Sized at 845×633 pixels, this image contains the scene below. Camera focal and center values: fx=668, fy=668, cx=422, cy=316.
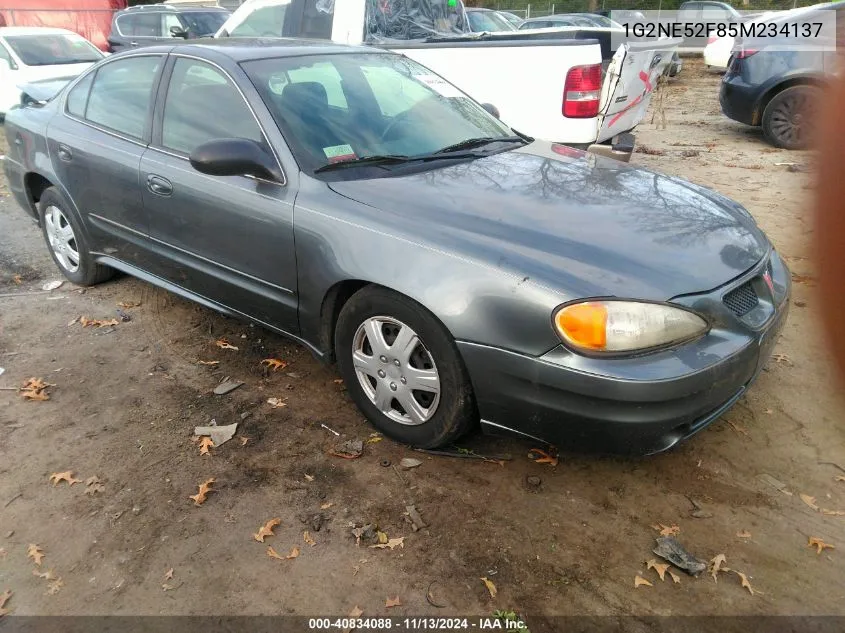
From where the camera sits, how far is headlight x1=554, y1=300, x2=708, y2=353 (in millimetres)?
2387

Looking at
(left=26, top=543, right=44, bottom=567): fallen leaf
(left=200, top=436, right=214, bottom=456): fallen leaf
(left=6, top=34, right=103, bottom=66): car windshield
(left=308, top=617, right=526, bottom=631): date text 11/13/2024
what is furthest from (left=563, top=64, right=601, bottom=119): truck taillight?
(left=6, top=34, right=103, bottom=66): car windshield

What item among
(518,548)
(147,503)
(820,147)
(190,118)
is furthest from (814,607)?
(190,118)

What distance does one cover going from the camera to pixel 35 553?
252 cm

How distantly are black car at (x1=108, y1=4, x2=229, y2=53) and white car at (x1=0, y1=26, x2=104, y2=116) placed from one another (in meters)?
1.14

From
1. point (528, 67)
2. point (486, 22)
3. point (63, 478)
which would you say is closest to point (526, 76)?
point (528, 67)

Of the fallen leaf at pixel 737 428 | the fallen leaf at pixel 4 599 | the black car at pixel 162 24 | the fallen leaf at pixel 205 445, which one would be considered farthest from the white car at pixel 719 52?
the fallen leaf at pixel 4 599

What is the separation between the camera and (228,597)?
2.32 meters

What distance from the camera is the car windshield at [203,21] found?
12.7 metres

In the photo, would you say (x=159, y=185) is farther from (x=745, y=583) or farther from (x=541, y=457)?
(x=745, y=583)

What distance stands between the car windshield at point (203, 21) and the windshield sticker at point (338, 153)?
10.9 meters

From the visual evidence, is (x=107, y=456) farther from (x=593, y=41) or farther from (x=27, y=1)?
(x=27, y=1)

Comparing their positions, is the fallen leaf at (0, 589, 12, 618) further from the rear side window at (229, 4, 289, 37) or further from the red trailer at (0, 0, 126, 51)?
the red trailer at (0, 0, 126, 51)

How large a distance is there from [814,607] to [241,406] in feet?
8.51

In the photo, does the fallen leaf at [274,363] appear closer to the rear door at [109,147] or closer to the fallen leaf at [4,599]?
the rear door at [109,147]
